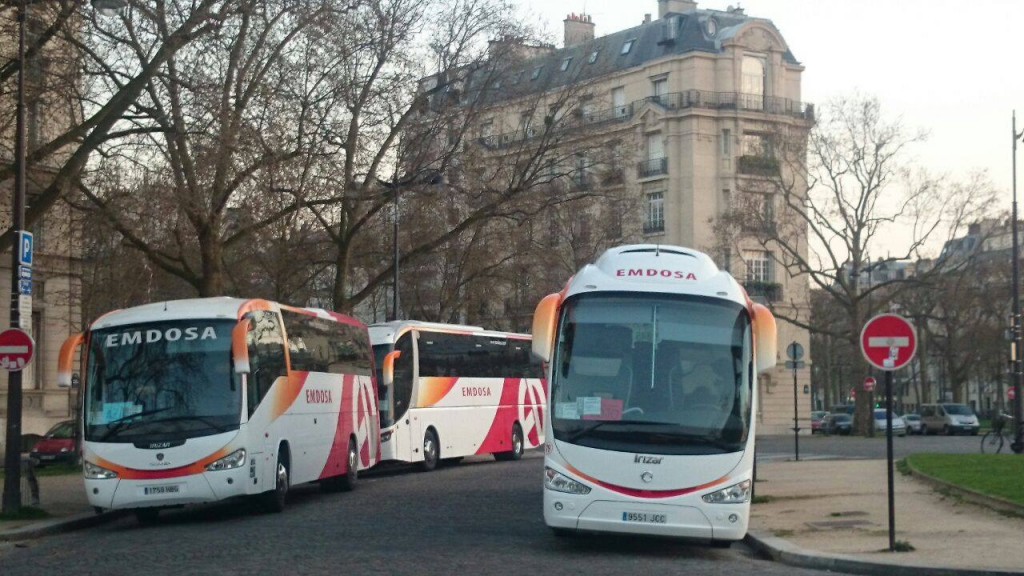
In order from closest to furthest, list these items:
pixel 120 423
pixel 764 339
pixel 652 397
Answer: pixel 652 397 < pixel 764 339 < pixel 120 423

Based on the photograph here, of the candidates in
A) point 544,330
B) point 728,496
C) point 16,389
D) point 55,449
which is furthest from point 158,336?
point 55,449

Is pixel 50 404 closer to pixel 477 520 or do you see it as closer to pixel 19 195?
pixel 19 195

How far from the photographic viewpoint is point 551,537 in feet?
53.6

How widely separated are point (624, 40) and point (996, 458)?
50174 millimetres

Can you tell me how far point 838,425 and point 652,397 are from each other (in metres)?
67.2

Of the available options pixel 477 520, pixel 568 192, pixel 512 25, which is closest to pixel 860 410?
pixel 568 192

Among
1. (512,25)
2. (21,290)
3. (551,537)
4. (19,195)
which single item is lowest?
(551,537)

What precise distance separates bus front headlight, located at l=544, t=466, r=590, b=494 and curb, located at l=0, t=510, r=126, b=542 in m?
7.40

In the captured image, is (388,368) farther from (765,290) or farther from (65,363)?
(765,290)

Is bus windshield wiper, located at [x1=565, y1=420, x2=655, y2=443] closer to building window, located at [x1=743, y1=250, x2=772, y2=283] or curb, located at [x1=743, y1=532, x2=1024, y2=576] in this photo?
curb, located at [x1=743, y1=532, x2=1024, y2=576]

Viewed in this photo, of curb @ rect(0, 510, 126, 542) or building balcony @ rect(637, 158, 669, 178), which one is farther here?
building balcony @ rect(637, 158, 669, 178)

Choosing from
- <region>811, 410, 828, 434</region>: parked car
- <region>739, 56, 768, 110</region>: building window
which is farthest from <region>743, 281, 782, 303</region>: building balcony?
<region>811, 410, 828, 434</region>: parked car

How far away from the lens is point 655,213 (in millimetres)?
72625

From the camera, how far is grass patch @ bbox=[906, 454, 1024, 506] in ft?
65.9
